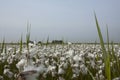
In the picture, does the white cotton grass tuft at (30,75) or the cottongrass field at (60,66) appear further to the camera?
the cottongrass field at (60,66)

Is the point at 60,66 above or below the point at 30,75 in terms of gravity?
below

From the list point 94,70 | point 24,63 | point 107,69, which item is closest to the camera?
point 107,69

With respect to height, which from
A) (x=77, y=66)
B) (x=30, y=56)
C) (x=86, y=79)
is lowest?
(x=86, y=79)

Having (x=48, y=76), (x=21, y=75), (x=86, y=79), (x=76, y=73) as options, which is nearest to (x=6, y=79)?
(x=48, y=76)

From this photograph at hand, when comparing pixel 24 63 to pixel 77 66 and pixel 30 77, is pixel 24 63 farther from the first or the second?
pixel 77 66

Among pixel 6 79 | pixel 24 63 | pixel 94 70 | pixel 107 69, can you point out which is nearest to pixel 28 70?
pixel 107 69

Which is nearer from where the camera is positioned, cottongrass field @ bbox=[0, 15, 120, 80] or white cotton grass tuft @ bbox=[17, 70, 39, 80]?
white cotton grass tuft @ bbox=[17, 70, 39, 80]

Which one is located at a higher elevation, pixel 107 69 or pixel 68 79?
pixel 107 69

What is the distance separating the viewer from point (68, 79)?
195 inches

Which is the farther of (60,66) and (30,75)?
(60,66)

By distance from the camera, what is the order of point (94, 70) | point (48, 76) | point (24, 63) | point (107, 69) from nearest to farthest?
point (107, 69) < point (24, 63) < point (48, 76) < point (94, 70)

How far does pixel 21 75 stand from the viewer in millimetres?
919

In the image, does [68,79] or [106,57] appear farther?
[68,79]

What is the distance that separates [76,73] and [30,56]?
2.40 metres
